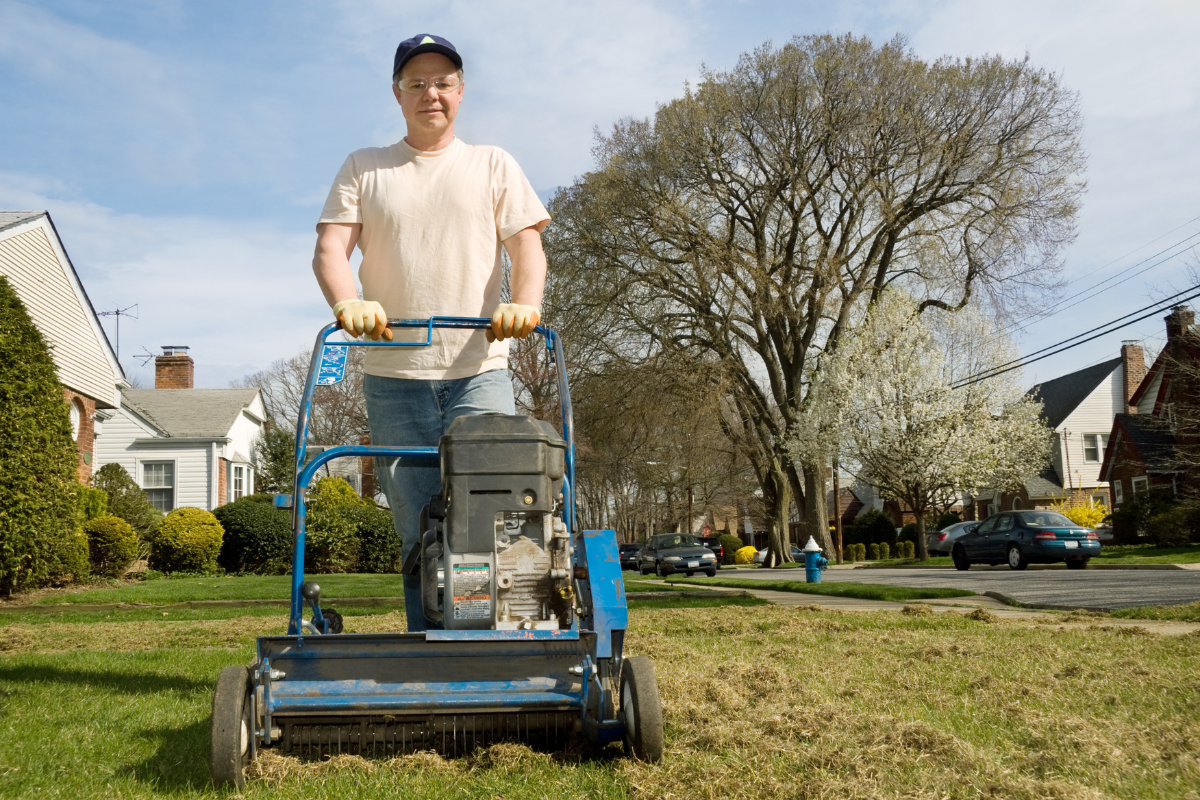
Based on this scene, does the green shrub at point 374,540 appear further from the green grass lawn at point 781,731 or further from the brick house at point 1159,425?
the brick house at point 1159,425

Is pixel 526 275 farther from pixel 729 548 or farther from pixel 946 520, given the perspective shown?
pixel 729 548

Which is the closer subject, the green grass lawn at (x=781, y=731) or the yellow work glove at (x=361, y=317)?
the green grass lawn at (x=781, y=731)

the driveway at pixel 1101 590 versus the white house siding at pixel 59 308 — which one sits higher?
the white house siding at pixel 59 308

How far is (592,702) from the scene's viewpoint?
2764mm

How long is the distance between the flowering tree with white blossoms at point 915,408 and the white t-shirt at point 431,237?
84.6 feet

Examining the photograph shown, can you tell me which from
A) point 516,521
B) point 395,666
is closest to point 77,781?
point 395,666

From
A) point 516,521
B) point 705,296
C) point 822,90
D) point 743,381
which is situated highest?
point 822,90

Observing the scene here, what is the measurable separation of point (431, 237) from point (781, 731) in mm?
2090

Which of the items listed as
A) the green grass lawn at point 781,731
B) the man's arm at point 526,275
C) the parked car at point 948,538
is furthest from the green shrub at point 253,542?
the man's arm at point 526,275

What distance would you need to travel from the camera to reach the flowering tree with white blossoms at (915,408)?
97.6 ft

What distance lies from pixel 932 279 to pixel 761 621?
2244 cm

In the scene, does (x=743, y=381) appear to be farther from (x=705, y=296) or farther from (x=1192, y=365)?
(x=1192, y=365)

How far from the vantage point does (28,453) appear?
11.6m

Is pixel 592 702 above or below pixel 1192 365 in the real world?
below
